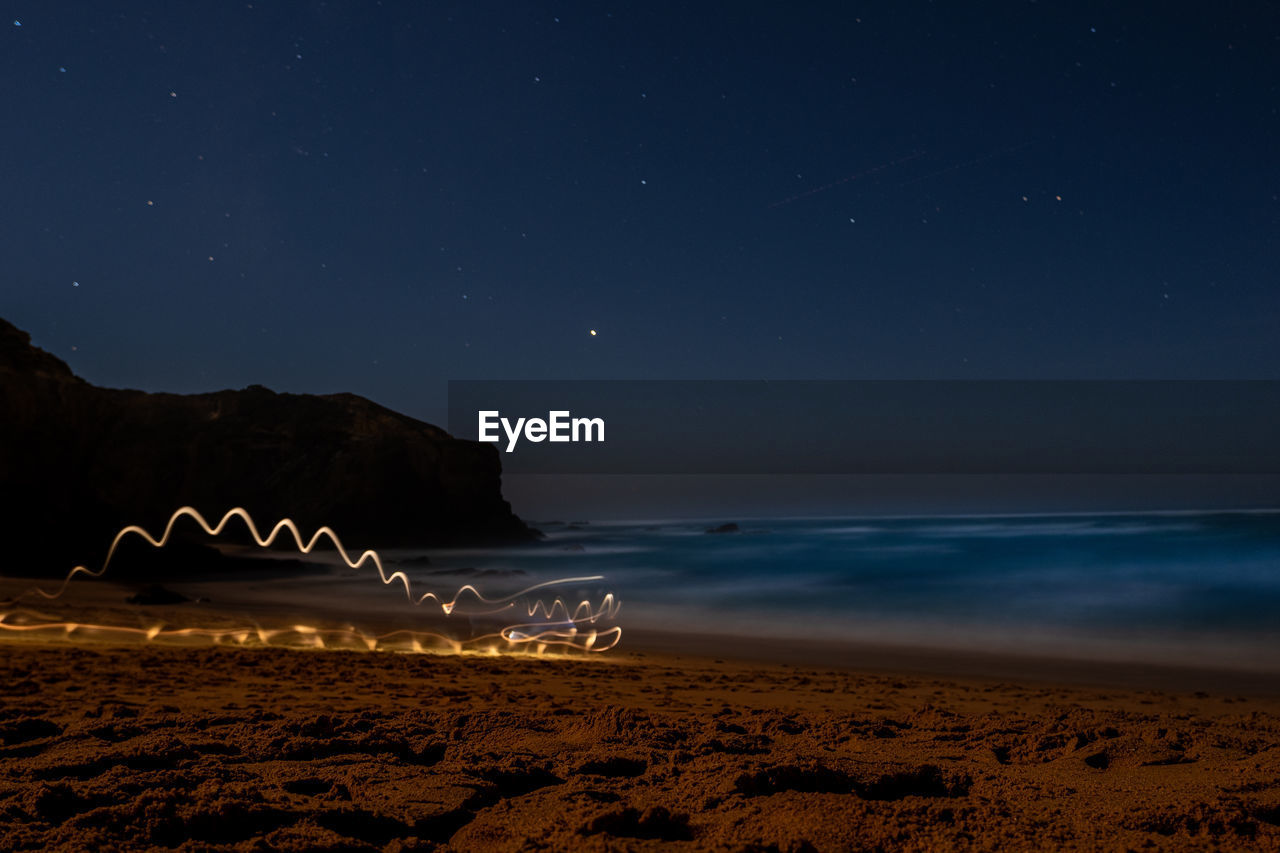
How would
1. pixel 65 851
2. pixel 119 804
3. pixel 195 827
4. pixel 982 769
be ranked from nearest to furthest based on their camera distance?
pixel 65 851 < pixel 195 827 < pixel 119 804 < pixel 982 769

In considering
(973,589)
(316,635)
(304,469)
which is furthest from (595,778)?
(304,469)

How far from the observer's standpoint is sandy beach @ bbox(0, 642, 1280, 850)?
2.38 metres

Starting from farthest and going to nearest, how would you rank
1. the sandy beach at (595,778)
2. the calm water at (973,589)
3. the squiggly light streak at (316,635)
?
the calm water at (973,589) → the squiggly light streak at (316,635) → the sandy beach at (595,778)

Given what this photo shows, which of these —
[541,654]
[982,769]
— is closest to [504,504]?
[541,654]

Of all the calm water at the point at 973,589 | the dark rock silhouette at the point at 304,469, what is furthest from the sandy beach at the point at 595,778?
the dark rock silhouette at the point at 304,469

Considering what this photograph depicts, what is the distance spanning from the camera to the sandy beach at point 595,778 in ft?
7.82

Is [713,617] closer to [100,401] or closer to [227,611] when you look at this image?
[227,611]

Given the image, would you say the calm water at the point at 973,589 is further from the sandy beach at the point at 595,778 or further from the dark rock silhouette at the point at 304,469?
the sandy beach at the point at 595,778

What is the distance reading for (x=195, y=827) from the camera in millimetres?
2387

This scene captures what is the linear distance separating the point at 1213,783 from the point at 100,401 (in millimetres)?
32881

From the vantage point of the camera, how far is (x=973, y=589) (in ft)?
69.1

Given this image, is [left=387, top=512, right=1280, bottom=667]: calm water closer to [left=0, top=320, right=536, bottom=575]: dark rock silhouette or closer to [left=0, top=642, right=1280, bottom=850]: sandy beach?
[left=0, top=320, right=536, bottom=575]: dark rock silhouette

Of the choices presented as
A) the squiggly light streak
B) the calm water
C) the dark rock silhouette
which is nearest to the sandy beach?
the squiggly light streak

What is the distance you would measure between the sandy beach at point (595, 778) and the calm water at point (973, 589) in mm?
9169
